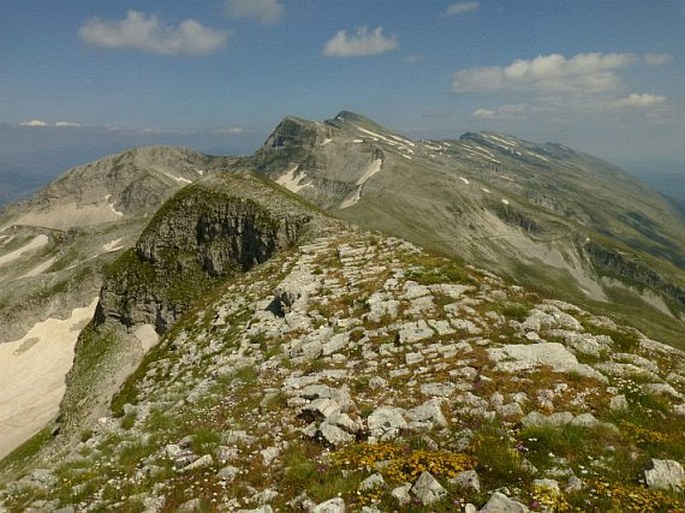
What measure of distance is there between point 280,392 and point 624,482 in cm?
1117

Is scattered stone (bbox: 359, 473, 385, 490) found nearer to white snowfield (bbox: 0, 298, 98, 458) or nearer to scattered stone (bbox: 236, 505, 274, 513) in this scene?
scattered stone (bbox: 236, 505, 274, 513)

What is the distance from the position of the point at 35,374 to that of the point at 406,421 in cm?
7606

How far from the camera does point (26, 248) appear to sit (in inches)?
6949

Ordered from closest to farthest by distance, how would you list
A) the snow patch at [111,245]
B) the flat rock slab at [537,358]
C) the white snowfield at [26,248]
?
the flat rock slab at [537,358] < the snow patch at [111,245] < the white snowfield at [26,248]

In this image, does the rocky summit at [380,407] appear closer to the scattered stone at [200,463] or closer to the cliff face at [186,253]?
the scattered stone at [200,463]

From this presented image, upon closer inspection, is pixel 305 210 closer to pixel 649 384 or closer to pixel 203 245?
pixel 203 245

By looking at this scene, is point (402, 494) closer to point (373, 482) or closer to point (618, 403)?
point (373, 482)

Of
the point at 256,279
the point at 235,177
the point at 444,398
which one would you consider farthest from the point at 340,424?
the point at 235,177

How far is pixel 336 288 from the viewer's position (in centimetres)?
2842

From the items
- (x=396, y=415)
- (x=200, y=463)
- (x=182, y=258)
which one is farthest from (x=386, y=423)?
(x=182, y=258)

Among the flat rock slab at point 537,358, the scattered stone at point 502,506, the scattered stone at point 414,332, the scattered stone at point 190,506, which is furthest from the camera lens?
the scattered stone at point 414,332

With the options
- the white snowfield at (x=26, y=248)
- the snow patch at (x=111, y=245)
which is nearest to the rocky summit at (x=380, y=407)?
the snow patch at (x=111, y=245)

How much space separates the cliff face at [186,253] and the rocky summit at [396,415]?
26.0 m

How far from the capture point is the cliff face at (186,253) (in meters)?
54.6
